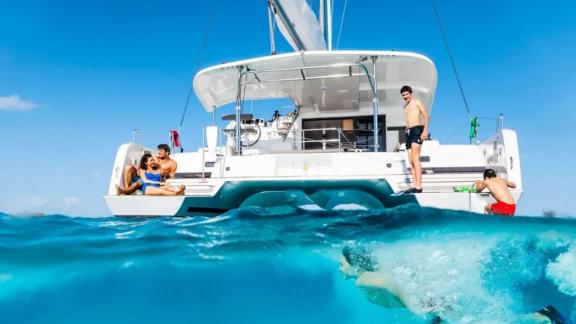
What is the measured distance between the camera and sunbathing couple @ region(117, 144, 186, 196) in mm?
7382

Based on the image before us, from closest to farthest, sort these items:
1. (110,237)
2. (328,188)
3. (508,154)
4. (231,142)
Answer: (110,237) → (508,154) → (328,188) → (231,142)

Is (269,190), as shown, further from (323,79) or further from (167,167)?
(323,79)

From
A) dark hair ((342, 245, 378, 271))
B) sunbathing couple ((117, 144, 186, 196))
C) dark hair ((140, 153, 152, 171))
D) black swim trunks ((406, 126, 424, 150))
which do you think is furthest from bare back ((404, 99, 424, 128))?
dark hair ((140, 153, 152, 171))

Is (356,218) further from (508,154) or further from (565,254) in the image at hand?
(565,254)

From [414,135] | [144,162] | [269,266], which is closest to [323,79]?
[414,135]

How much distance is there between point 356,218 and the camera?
667 cm

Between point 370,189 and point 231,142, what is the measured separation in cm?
588

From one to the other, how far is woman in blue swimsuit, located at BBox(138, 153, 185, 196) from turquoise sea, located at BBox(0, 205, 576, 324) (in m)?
0.72

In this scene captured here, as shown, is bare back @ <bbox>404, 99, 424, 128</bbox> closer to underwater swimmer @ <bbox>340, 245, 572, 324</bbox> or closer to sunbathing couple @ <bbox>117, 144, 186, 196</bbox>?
underwater swimmer @ <bbox>340, 245, 572, 324</bbox>

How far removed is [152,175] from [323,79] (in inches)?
171

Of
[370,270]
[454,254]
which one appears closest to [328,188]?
[370,270]

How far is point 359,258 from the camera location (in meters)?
6.16

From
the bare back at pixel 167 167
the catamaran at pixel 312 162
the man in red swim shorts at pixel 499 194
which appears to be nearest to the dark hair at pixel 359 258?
the catamaran at pixel 312 162

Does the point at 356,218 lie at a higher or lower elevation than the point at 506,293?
higher
